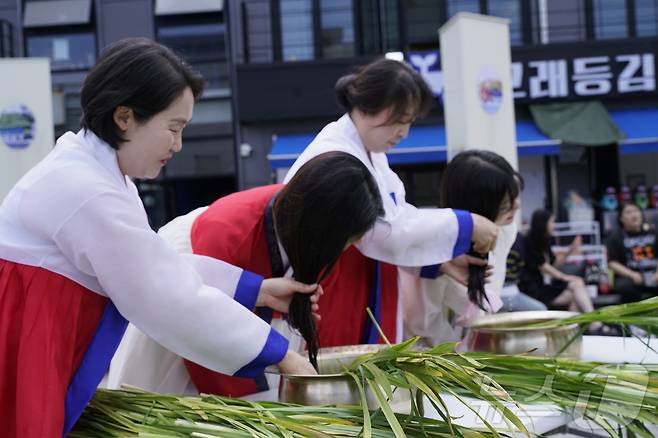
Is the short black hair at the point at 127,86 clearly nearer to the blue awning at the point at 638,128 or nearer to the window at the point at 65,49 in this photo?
the blue awning at the point at 638,128

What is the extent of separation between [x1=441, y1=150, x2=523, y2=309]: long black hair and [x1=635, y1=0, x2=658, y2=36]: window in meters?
10.1

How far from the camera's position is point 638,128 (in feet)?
32.7

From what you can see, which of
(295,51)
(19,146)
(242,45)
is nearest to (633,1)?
(295,51)

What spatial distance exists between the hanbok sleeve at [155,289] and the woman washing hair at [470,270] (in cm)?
93

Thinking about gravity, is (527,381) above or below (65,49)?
below

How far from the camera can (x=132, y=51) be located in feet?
4.13

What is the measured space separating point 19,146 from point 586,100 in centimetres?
736

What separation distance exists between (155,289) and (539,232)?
4929mm

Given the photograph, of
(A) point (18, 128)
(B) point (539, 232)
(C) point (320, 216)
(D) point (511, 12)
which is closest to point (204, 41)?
(D) point (511, 12)

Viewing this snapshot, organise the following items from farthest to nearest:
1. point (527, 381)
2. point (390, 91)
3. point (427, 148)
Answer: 1. point (427, 148)
2. point (390, 91)
3. point (527, 381)

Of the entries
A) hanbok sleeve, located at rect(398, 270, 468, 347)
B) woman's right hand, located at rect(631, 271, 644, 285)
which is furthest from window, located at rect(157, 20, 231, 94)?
hanbok sleeve, located at rect(398, 270, 468, 347)

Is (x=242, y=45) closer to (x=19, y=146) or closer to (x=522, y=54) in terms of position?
(x=522, y=54)

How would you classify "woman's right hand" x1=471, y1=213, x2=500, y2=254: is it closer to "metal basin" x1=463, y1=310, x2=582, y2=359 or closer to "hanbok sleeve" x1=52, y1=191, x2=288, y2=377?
"metal basin" x1=463, y1=310, x2=582, y2=359

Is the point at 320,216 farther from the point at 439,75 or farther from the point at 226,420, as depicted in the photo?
the point at 439,75
